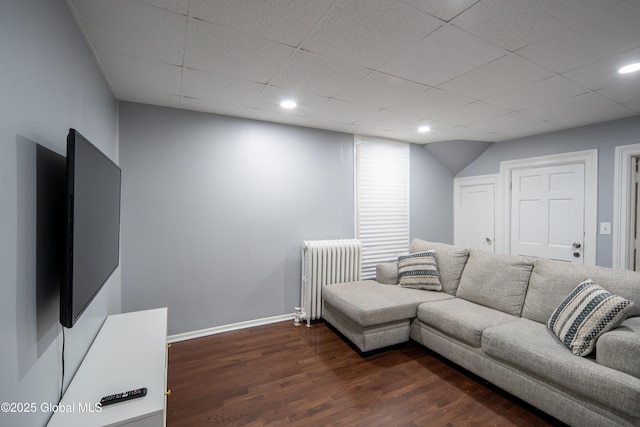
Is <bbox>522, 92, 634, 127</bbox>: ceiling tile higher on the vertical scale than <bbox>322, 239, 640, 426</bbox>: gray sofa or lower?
higher

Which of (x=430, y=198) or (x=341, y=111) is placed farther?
(x=430, y=198)

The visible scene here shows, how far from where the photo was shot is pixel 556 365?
66.3 inches

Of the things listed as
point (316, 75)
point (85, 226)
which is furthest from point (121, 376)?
point (316, 75)

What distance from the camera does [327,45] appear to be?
172cm

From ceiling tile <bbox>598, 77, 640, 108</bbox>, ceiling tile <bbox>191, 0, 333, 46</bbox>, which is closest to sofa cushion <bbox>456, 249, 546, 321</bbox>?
ceiling tile <bbox>598, 77, 640, 108</bbox>

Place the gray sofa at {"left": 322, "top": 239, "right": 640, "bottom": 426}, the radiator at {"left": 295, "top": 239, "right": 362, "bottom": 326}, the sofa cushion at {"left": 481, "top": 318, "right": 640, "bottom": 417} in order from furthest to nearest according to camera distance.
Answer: the radiator at {"left": 295, "top": 239, "right": 362, "bottom": 326}, the gray sofa at {"left": 322, "top": 239, "right": 640, "bottom": 426}, the sofa cushion at {"left": 481, "top": 318, "right": 640, "bottom": 417}

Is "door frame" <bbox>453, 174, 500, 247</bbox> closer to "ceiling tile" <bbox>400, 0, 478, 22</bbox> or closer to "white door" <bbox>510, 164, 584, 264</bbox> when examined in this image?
"white door" <bbox>510, 164, 584, 264</bbox>

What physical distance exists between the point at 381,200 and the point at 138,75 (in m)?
3.20

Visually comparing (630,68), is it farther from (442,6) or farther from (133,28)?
(133,28)

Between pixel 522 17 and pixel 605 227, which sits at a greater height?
pixel 522 17

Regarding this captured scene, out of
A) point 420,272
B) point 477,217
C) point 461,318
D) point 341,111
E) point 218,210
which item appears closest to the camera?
point 461,318

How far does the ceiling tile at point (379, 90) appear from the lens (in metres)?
2.20

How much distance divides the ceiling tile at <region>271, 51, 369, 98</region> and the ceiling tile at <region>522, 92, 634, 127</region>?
6.83ft

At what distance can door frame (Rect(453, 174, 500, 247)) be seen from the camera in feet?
14.0
